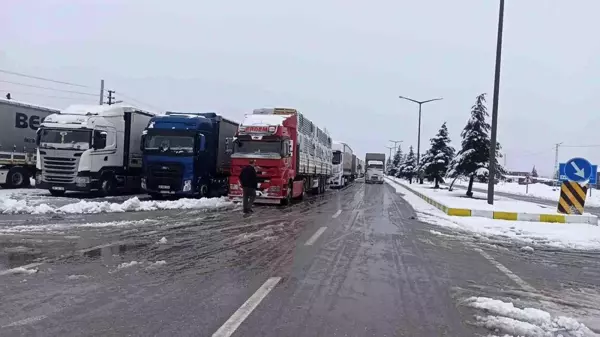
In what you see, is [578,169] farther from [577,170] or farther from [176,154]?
[176,154]

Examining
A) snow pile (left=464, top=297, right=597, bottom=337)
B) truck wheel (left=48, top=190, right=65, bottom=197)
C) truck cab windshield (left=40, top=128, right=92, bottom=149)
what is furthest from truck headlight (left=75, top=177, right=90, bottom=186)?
snow pile (left=464, top=297, right=597, bottom=337)

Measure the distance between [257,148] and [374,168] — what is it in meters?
45.5

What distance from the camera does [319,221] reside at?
619 inches

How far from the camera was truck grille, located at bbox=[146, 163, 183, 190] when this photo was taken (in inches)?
857

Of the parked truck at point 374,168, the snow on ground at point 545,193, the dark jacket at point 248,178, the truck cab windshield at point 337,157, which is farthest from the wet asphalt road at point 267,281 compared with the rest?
the parked truck at point 374,168

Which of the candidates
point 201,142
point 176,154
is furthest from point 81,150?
point 201,142

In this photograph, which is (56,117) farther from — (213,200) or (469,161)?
(469,161)

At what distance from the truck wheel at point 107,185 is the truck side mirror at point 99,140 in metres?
1.56

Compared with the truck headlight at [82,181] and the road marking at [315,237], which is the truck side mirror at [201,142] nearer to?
the truck headlight at [82,181]

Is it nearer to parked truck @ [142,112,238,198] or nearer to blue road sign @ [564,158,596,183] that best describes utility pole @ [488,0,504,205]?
blue road sign @ [564,158,596,183]

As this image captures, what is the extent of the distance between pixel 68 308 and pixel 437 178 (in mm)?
43611

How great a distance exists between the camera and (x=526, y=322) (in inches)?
218

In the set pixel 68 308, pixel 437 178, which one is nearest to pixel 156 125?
pixel 68 308

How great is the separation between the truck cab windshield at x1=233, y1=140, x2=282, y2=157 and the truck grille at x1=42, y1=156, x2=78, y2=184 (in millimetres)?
6918
